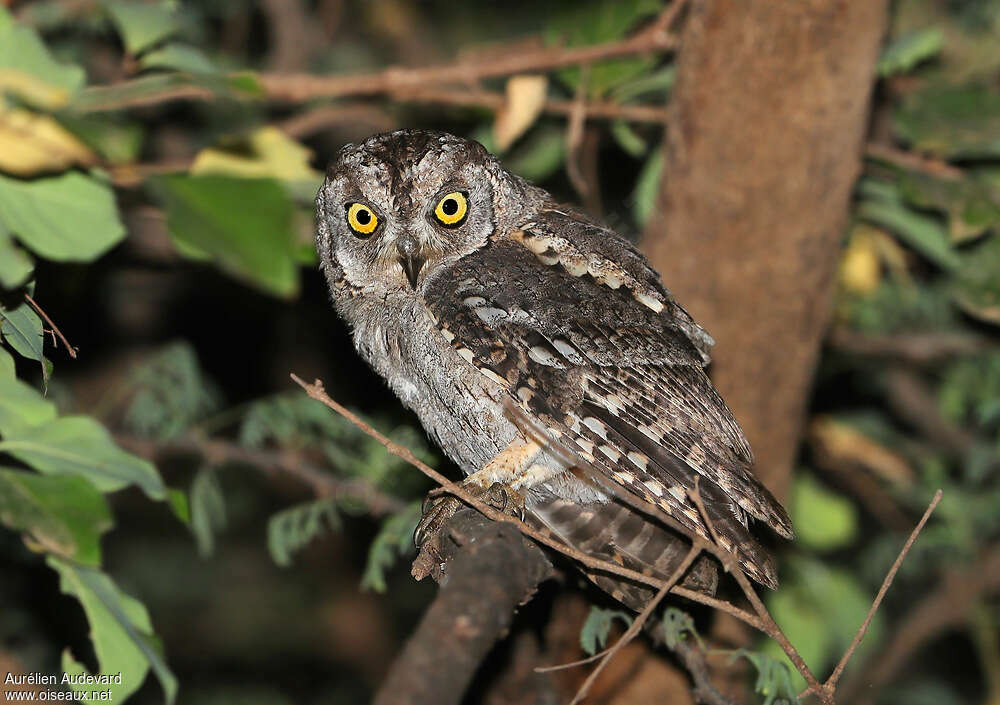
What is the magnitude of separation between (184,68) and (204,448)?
171 cm

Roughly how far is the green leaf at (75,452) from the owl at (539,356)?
3.25 feet

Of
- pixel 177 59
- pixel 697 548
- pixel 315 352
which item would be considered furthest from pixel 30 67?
pixel 315 352

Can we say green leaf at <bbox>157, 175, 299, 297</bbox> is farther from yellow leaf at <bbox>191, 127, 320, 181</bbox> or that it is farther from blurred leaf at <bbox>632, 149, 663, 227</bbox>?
blurred leaf at <bbox>632, 149, 663, 227</bbox>

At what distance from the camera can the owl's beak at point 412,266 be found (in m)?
3.01

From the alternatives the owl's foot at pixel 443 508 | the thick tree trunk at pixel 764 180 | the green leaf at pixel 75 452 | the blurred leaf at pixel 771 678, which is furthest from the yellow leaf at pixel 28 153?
the thick tree trunk at pixel 764 180

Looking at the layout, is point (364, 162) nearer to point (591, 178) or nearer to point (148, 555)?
point (591, 178)

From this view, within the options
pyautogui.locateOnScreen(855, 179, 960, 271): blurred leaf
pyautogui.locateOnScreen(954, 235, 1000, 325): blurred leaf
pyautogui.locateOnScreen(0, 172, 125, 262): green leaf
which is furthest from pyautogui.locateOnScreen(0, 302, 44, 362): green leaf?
pyautogui.locateOnScreen(855, 179, 960, 271): blurred leaf

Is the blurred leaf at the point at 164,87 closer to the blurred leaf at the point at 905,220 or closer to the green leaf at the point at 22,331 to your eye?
the green leaf at the point at 22,331

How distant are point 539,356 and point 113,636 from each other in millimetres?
1259

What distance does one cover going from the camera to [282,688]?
6836 mm

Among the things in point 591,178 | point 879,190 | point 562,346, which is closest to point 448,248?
point 562,346

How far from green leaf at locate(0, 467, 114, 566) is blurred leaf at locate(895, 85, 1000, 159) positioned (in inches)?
133

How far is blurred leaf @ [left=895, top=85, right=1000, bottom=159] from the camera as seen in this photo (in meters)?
3.94

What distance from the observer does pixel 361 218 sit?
319 cm
